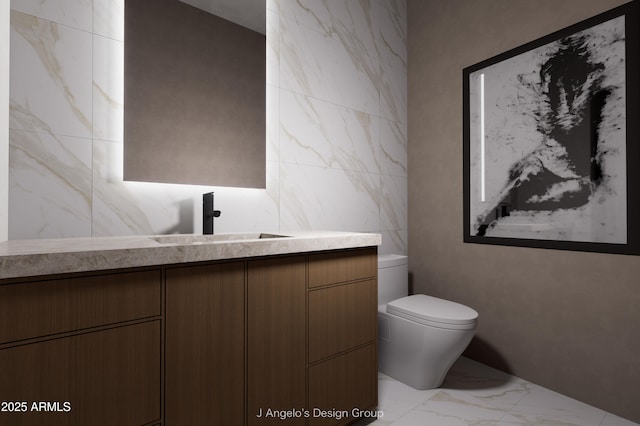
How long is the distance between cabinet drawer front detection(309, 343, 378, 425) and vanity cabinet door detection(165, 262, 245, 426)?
0.36 metres

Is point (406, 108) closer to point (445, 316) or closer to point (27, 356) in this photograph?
point (445, 316)

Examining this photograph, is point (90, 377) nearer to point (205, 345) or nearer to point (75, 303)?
point (75, 303)

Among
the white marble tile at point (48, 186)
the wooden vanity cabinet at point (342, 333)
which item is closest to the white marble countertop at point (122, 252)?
the wooden vanity cabinet at point (342, 333)

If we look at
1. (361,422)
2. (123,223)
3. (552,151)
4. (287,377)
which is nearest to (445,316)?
(361,422)

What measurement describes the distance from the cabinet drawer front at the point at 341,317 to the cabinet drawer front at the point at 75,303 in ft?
2.13

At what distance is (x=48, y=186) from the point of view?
1376mm

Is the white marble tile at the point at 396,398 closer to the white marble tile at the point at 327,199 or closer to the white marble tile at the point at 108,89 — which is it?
the white marble tile at the point at 327,199

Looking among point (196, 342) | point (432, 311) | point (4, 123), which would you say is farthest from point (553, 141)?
point (4, 123)

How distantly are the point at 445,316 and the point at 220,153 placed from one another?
1.51 m

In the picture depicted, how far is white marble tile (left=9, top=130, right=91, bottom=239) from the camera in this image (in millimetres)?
1317

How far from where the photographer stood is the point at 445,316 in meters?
1.85

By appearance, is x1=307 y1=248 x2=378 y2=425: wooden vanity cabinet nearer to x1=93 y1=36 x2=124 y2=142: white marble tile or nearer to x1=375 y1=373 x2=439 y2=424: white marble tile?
x1=375 y1=373 x2=439 y2=424: white marble tile

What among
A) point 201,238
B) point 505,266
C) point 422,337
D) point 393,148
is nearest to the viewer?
point 201,238

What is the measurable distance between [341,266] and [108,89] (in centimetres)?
130
